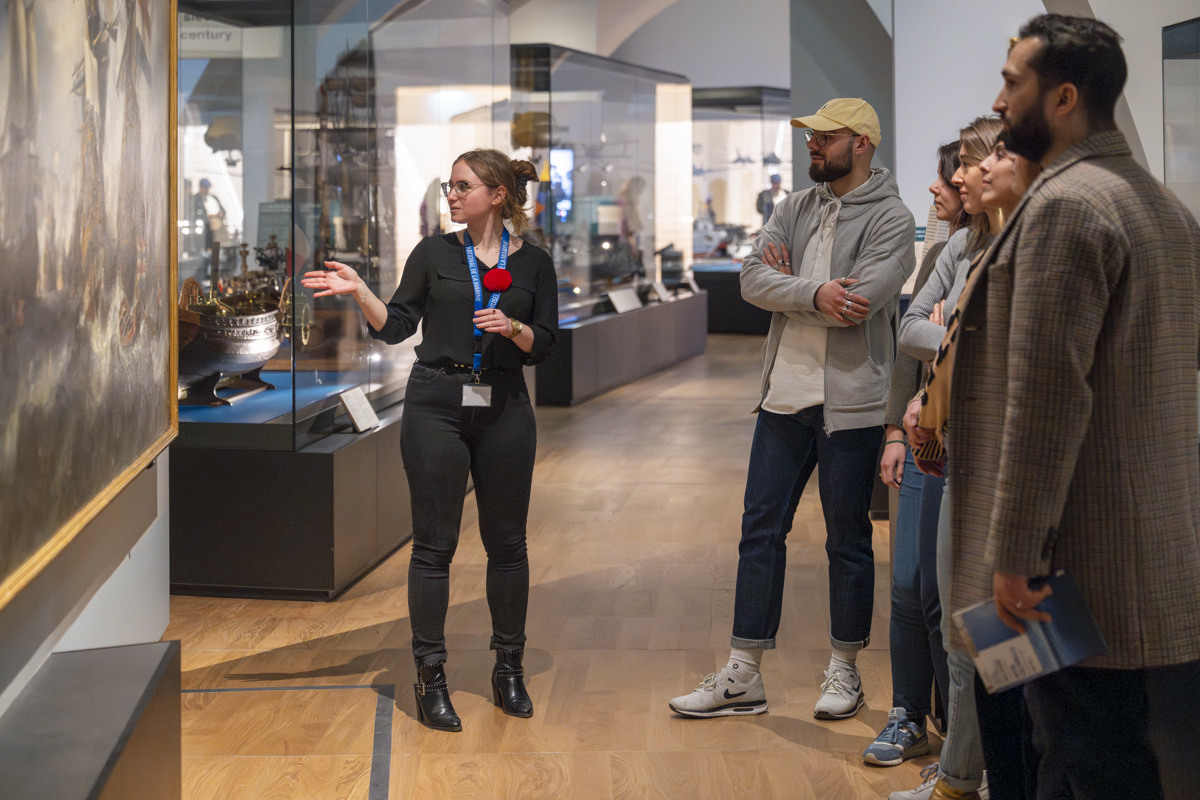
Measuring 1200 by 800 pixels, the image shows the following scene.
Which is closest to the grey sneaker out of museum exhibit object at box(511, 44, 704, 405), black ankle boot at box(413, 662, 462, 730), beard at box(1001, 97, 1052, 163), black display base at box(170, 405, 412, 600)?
black ankle boot at box(413, 662, 462, 730)

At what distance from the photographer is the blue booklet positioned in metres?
1.65

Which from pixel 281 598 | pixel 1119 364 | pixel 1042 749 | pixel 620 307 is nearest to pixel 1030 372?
pixel 1119 364

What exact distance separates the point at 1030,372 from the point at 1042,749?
631mm

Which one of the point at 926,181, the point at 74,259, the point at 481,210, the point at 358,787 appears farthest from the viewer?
the point at 926,181

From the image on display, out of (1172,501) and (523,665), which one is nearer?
(1172,501)

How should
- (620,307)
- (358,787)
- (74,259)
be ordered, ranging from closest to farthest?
(74,259)
(358,787)
(620,307)

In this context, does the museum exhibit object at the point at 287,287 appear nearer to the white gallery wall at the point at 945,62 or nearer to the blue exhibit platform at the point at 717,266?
the white gallery wall at the point at 945,62

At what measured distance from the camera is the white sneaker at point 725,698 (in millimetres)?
3338

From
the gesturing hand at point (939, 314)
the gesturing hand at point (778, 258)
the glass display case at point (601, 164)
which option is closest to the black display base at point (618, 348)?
the glass display case at point (601, 164)

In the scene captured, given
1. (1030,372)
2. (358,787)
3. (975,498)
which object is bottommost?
(358,787)

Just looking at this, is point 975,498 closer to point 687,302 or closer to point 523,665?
point 523,665

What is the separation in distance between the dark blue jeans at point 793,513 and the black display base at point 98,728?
1.59m

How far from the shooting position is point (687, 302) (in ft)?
43.7

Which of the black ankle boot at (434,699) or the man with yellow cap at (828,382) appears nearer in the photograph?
the man with yellow cap at (828,382)
